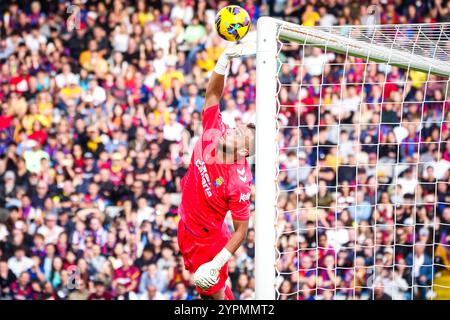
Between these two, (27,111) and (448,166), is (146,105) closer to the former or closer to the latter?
(27,111)

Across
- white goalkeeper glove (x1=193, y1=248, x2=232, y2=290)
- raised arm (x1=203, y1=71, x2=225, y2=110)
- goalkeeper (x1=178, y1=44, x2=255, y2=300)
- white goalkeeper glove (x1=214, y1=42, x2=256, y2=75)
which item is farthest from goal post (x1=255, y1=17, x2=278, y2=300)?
raised arm (x1=203, y1=71, x2=225, y2=110)

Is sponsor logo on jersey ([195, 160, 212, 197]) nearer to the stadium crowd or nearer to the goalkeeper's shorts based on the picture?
the goalkeeper's shorts

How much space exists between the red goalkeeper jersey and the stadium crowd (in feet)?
10.4

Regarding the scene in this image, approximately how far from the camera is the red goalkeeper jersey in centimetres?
629

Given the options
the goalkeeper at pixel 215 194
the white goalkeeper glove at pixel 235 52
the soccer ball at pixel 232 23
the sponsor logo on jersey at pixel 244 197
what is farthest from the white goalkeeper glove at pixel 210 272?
the soccer ball at pixel 232 23

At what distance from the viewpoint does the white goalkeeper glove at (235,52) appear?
217 inches

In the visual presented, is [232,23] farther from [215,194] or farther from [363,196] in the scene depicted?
[363,196]

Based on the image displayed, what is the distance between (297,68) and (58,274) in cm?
466

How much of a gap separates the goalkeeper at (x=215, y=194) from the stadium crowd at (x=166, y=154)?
2.99 m

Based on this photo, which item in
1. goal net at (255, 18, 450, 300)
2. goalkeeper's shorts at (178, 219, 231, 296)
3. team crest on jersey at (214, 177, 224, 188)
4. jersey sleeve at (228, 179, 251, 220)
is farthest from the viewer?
goal net at (255, 18, 450, 300)

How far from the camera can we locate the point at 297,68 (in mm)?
12070

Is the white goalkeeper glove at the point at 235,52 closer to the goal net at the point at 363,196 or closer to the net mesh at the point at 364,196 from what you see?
the goal net at the point at 363,196

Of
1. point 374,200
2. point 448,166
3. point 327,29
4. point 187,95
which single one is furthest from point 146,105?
point 327,29

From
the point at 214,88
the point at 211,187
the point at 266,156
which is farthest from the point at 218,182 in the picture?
the point at 266,156
